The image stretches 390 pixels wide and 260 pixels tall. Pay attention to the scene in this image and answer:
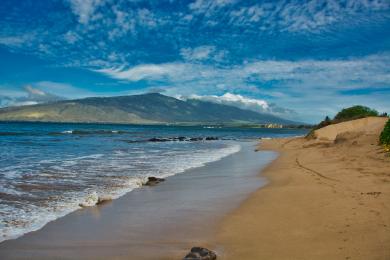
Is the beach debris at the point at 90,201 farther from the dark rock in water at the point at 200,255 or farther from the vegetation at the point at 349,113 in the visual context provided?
the vegetation at the point at 349,113

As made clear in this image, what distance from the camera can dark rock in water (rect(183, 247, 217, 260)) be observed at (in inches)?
Answer: 255

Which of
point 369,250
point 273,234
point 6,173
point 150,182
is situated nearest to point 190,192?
point 150,182

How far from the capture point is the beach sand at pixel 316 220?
22.4 ft

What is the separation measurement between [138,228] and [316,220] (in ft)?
13.5

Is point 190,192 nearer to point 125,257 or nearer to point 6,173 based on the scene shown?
point 125,257

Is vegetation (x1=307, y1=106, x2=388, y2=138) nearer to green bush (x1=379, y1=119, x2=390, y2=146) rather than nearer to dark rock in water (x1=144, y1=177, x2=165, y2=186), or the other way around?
green bush (x1=379, y1=119, x2=390, y2=146)

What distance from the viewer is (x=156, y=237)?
26.8 ft

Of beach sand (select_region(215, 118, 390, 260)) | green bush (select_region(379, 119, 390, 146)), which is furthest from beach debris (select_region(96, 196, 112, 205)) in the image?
green bush (select_region(379, 119, 390, 146))

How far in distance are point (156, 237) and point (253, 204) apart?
416 centimetres

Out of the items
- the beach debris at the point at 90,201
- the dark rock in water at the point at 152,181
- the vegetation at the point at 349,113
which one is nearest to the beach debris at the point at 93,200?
the beach debris at the point at 90,201

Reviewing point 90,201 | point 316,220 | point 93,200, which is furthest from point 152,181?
point 316,220

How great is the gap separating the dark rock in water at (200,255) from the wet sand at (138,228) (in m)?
0.37

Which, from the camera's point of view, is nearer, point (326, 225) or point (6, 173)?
point (326, 225)

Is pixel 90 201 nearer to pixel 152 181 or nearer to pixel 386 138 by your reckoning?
pixel 152 181
